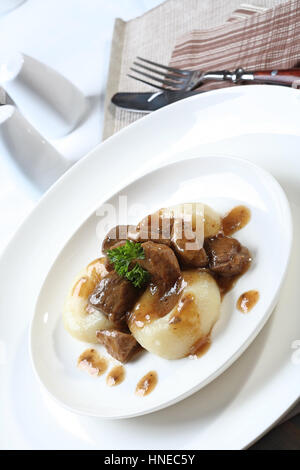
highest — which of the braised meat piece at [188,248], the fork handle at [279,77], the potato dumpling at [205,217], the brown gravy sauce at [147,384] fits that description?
the fork handle at [279,77]

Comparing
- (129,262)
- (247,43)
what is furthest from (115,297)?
(247,43)

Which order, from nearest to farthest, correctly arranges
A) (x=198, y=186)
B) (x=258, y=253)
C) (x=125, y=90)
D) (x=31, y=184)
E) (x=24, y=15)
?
(x=258, y=253) < (x=198, y=186) < (x=31, y=184) < (x=125, y=90) < (x=24, y=15)

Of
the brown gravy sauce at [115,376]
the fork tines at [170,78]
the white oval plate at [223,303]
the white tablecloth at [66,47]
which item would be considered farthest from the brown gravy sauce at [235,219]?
the white tablecloth at [66,47]

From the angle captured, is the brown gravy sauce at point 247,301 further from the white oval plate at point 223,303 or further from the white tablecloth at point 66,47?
the white tablecloth at point 66,47

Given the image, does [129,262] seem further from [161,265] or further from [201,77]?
[201,77]

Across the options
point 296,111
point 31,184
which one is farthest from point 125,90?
point 296,111
